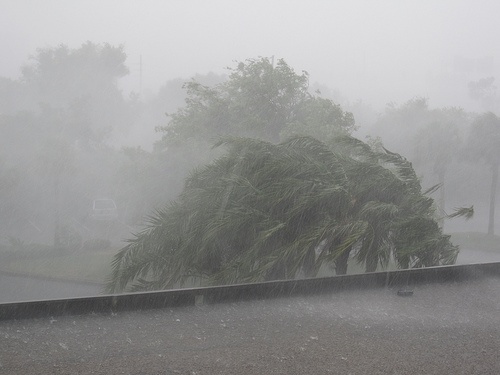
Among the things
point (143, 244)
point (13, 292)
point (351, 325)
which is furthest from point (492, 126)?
point (351, 325)

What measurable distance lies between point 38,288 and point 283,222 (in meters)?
3.52

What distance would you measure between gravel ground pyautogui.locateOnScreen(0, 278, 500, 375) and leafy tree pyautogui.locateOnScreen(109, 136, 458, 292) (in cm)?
255

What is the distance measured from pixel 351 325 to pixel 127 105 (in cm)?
1637

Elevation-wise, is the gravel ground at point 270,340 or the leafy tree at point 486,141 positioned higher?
the leafy tree at point 486,141

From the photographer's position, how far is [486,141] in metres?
13.1

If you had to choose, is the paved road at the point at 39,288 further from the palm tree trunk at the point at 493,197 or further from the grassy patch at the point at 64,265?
the palm tree trunk at the point at 493,197

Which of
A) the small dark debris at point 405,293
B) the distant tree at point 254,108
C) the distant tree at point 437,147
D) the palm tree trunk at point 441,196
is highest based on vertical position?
the distant tree at point 254,108

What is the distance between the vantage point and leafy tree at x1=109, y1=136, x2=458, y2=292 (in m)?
7.21

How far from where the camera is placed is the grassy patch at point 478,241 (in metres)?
10.5

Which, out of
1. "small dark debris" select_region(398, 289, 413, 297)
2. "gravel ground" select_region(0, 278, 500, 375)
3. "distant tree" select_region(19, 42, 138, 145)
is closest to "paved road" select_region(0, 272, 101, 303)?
"small dark debris" select_region(398, 289, 413, 297)

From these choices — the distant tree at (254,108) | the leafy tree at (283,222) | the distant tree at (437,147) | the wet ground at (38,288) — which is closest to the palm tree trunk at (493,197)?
the distant tree at (437,147)

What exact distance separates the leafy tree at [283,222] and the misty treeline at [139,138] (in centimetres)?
263

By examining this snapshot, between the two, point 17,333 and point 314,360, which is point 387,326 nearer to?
point 314,360

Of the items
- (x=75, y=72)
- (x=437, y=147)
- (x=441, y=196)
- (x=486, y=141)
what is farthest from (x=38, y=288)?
(x=75, y=72)
